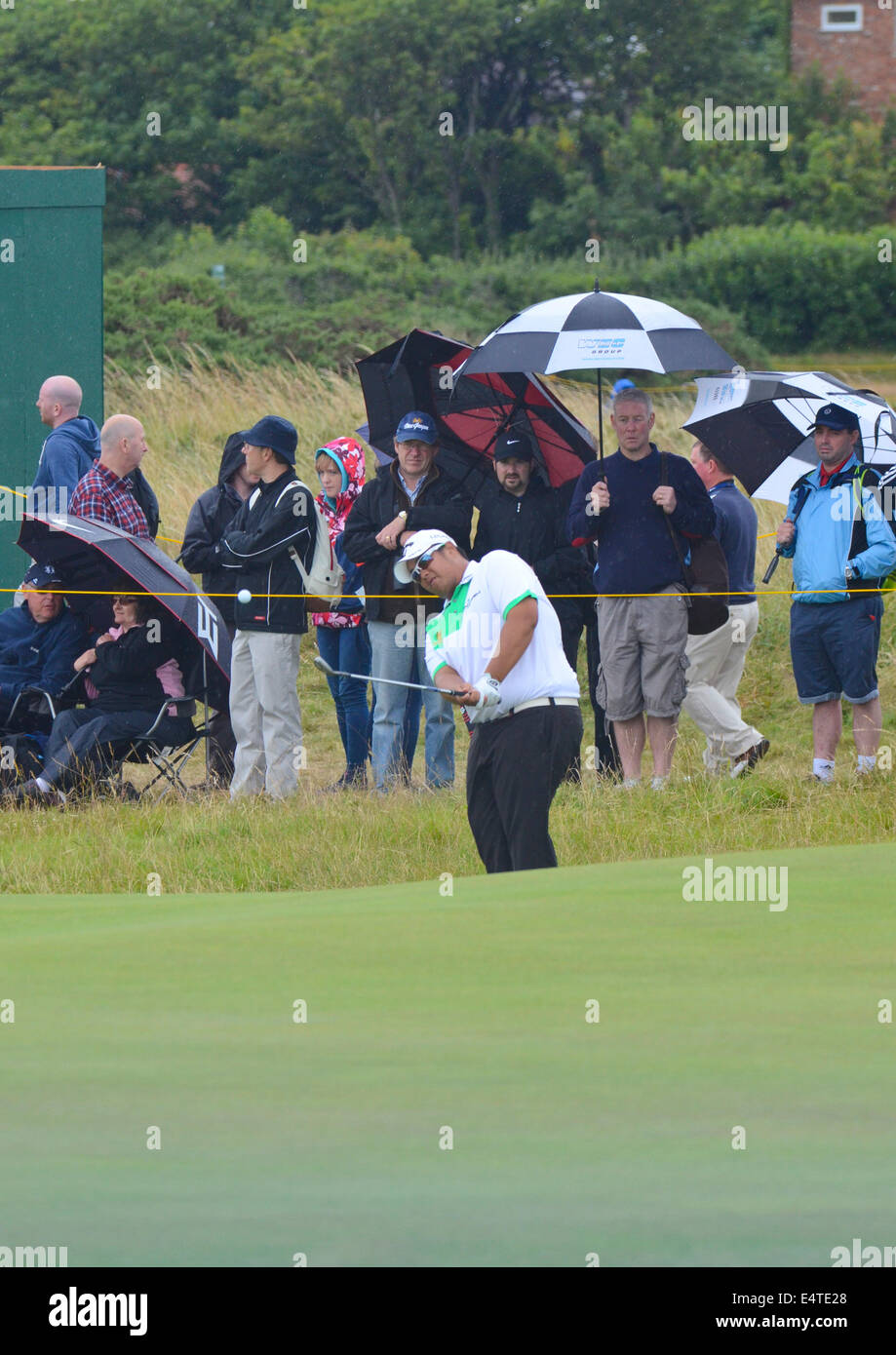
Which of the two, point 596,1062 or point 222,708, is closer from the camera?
point 596,1062

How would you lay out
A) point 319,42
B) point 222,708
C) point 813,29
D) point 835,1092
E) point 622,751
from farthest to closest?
1. point 813,29
2. point 319,42
3. point 222,708
4. point 622,751
5. point 835,1092

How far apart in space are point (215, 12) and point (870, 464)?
4396cm

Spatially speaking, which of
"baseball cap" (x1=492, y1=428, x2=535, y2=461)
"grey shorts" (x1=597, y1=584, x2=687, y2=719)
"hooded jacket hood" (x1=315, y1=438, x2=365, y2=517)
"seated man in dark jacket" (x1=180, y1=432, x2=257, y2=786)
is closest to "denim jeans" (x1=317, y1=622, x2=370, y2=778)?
"seated man in dark jacket" (x1=180, y1=432, x2=257, y2=786)

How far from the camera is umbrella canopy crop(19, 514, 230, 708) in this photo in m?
11.4

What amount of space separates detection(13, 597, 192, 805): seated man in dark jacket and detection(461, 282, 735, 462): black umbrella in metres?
2.26

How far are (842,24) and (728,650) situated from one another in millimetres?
46024

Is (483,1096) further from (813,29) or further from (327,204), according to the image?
(813,29)

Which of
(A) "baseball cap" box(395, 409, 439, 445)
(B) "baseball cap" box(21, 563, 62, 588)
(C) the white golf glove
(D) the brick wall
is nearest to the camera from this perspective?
(C) the white golf glove

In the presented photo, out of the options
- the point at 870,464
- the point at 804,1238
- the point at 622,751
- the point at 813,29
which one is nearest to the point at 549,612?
the point at 622,751

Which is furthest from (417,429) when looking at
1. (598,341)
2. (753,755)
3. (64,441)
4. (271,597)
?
(753,755)

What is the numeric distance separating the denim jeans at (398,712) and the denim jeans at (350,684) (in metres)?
0.66

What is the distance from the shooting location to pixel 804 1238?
3.83 meters

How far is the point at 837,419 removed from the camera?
10969 millimetres

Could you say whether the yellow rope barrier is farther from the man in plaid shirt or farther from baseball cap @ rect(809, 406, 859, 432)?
baseball cap @ rect(809, 406, 859, 432)
